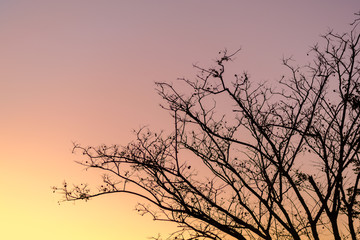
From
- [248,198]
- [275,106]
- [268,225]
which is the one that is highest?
[275,106]

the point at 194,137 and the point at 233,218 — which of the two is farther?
the point at 194,137

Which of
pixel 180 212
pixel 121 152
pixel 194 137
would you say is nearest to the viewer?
pixel 180 212

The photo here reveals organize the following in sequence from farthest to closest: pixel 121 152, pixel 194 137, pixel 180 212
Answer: pixel 194 137
pixel 121 152
pixel 180 212

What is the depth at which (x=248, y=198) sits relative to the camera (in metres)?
12.4

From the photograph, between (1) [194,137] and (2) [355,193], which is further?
(1) [194,137]

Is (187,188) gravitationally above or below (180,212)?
above

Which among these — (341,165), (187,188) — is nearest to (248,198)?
(187,188)

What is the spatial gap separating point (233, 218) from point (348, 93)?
17.9 ft

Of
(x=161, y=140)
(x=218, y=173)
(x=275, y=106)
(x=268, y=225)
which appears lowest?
(x=268, y=225)

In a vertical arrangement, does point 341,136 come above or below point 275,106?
below

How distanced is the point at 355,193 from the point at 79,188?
27.7 ft

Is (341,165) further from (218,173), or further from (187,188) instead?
(187,188)

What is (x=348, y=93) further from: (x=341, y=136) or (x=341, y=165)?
(x=341, y=165)

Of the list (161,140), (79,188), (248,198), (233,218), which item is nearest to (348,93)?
(248,198)
